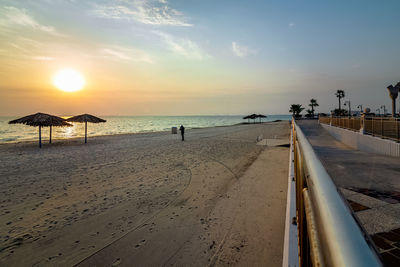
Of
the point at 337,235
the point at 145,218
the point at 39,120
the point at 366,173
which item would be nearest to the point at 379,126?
the point at 366,173

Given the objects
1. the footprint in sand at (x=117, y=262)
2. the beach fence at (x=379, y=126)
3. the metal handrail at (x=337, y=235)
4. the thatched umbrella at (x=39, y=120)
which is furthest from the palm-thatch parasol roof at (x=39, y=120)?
the beach fence at (x=379, y=126)

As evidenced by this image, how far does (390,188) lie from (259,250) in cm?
365

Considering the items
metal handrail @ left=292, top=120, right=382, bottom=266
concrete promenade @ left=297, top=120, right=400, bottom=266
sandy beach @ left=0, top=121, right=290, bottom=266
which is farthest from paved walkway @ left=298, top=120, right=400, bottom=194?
metal handrail @ left=292, top=120, right=382, bottom=266

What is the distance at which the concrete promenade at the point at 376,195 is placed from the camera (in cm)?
281

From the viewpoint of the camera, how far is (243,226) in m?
3.77

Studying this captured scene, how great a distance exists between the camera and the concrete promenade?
9.23ft

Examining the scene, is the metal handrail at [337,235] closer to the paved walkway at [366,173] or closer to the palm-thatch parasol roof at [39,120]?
the paved walkway at [366,173]

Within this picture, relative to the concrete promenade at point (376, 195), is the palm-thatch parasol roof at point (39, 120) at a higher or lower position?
higher

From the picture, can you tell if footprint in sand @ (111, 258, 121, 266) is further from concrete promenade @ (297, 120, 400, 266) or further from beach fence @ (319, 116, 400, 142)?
beach fence @ (319, 116, 400, 142)

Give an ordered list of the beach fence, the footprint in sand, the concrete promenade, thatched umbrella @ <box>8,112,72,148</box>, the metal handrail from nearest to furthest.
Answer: the metal handrail → the concrete promenade → the footprint in sand → the beach fence → thatched umbrella @ <box>8,112,72,148</box>

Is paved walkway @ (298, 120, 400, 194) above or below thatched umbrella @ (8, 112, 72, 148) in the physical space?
below

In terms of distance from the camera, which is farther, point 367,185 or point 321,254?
point 367,185

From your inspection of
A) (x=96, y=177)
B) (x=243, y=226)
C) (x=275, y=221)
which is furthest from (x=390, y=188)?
(x=96, y=177)

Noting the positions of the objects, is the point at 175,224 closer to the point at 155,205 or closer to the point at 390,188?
the point at 155,205
